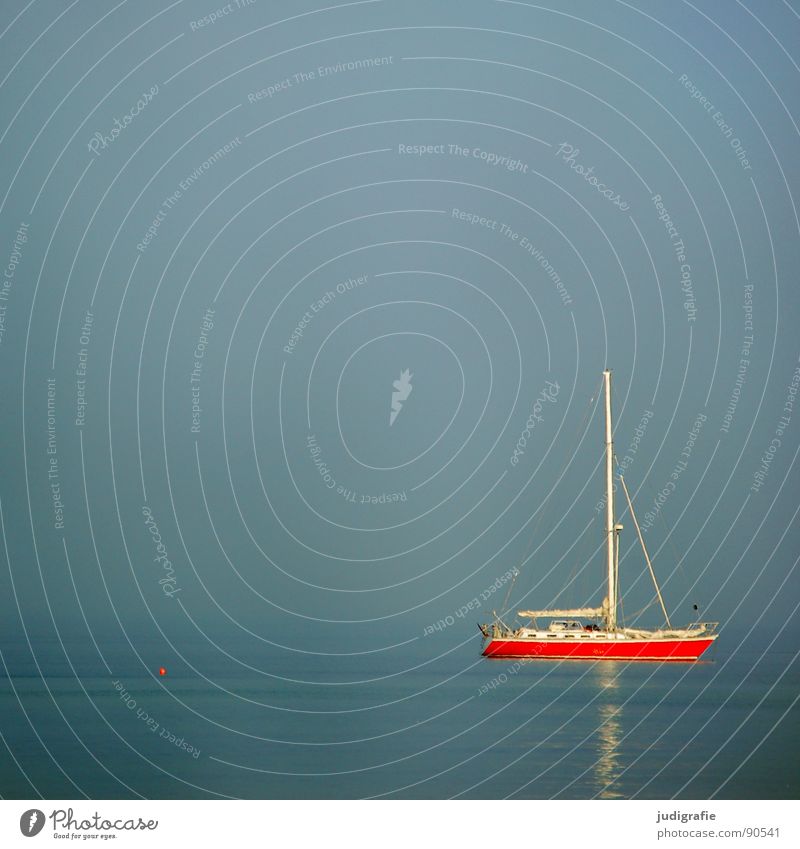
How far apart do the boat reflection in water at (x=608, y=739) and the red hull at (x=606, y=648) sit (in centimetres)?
191

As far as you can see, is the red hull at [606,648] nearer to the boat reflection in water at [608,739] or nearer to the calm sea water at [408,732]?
the calm sea water at [408,732]

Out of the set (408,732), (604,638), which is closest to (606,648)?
(604,638)

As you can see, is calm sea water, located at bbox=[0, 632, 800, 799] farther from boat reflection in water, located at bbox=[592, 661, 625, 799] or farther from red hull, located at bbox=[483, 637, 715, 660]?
red hull, located at bbox=[483, 637, 715, 660]

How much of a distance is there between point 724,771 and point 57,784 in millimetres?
11695

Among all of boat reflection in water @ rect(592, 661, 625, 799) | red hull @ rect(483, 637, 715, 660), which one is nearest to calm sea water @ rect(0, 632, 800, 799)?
boat reflection in water @ rect(592, 661, 625, 799)

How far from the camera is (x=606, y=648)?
51.2 metres

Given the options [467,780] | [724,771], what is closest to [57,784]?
[467,780]

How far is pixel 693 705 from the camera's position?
3975cm

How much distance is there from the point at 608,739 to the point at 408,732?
4.23 metres

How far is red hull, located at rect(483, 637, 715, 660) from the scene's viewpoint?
2005 inches

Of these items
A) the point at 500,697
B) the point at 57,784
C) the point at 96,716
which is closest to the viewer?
the point at 57,784
